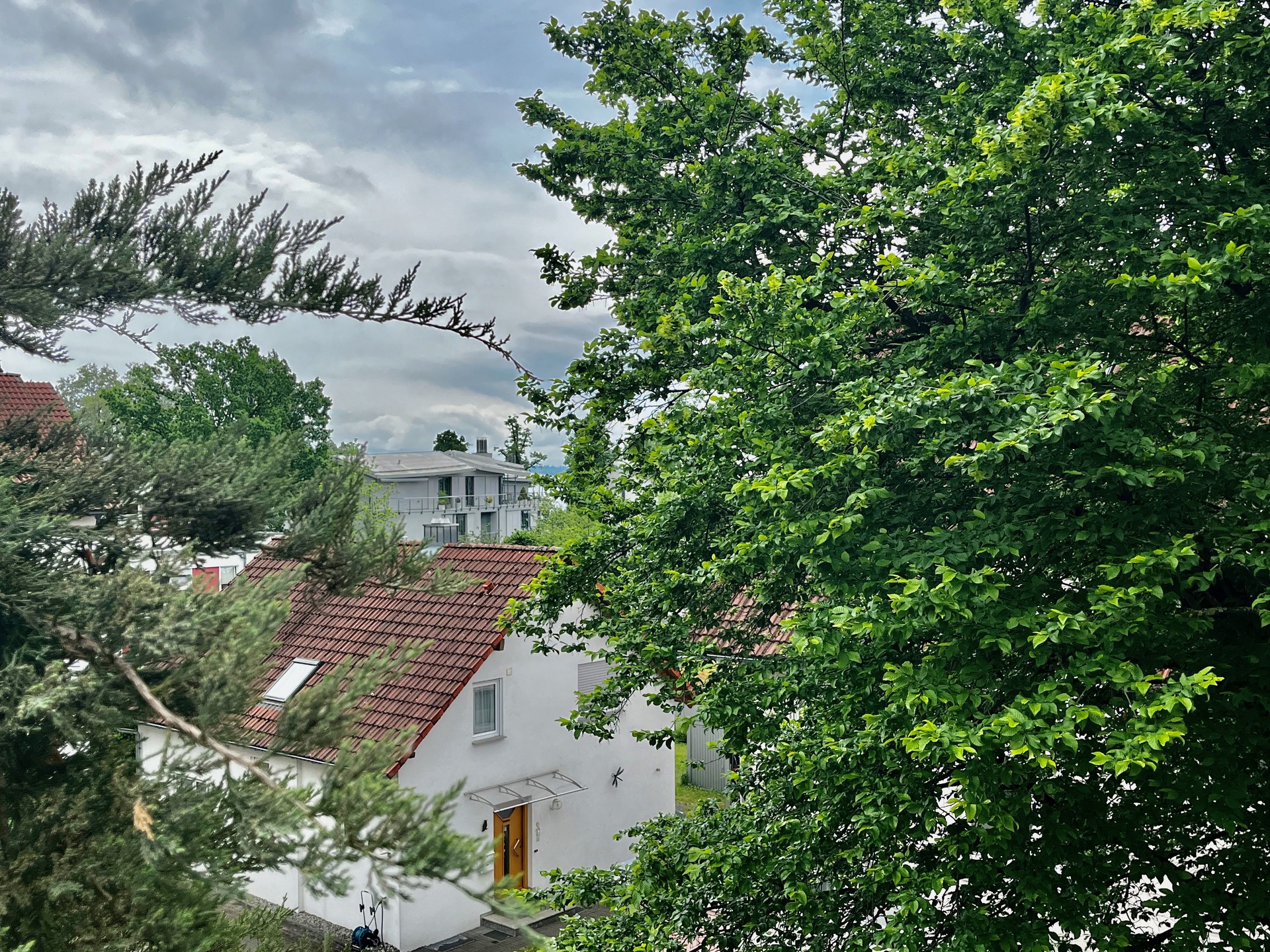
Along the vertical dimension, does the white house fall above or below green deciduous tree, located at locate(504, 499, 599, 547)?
below

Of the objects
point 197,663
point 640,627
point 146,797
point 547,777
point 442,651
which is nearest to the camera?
point 146,797

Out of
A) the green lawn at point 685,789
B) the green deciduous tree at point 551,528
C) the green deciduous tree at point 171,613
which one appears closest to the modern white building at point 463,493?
the green deciduous tree at point 551,528

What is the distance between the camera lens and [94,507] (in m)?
5.48

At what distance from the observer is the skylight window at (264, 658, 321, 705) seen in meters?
15.3

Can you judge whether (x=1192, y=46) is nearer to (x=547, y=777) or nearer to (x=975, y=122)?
(x=975, y=122)

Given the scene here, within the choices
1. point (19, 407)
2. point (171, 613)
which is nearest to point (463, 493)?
point (19, 407)

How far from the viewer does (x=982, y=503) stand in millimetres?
6219

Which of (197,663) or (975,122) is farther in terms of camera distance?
(975,122)

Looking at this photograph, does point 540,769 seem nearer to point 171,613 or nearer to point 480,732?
point 480,732

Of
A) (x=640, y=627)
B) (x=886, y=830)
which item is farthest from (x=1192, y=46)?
(x=640, y=627)

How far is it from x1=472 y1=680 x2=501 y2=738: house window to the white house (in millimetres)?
22

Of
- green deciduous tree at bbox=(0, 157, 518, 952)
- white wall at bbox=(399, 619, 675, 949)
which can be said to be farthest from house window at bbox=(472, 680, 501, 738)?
green deciduous tree at bbox=(0, 157, 518, 952)

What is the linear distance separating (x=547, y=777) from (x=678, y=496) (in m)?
10.2

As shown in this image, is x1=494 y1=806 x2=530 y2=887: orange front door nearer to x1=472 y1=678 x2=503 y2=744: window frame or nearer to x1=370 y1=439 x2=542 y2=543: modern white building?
x1=472 y1=678 x2=503 y2=744: window frame
